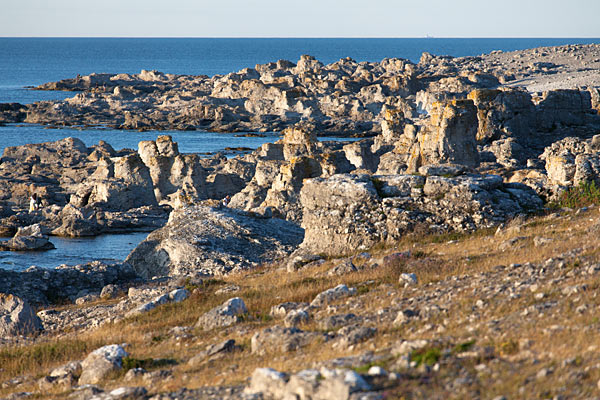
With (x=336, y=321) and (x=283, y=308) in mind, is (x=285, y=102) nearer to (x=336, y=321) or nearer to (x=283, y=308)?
(x=283, y=308)

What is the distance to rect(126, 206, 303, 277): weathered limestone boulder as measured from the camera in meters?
24.6

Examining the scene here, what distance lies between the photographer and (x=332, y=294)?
1312cm

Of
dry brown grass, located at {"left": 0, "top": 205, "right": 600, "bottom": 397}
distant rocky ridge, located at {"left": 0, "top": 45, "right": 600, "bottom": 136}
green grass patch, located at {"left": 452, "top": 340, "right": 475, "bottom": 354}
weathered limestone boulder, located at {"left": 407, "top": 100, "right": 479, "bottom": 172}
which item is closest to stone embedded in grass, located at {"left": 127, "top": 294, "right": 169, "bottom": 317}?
dry brown grass, located at {"left": 0, "top": 205, "right": 600, "bottom": 397}

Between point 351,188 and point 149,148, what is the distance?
152 feet

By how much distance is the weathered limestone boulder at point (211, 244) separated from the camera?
80.7 ft

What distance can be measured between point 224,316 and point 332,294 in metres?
2.07

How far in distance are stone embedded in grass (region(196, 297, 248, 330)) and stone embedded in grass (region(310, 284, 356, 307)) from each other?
1.40 metres

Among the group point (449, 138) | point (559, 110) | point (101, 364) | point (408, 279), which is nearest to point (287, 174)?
point (449, 138)

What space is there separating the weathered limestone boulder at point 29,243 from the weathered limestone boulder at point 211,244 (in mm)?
19358

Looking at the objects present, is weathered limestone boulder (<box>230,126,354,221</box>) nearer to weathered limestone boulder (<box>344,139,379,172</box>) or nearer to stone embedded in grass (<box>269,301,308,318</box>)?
weathered limestone boulder (<box>344,139,379,172</box>)

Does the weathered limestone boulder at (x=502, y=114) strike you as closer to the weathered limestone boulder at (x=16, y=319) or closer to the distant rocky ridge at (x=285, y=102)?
the distant rocky ridge at (x=285, y=102)

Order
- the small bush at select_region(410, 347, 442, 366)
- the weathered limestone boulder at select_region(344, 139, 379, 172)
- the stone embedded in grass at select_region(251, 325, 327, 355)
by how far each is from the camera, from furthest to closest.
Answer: the weathered limestone boulder at select_region(344, 139, 379, 172), the stone embedded in grass at select_region(251, 325, 327, 355), the small bush at select_region(410, 347, 442, 366)

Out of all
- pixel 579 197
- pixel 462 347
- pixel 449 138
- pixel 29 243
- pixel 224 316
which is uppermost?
pixel 462 347

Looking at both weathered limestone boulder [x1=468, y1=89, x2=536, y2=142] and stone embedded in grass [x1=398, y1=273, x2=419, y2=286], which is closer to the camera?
stone embedded in grass [x1=398, y1=273, x2=419, y2=286]
